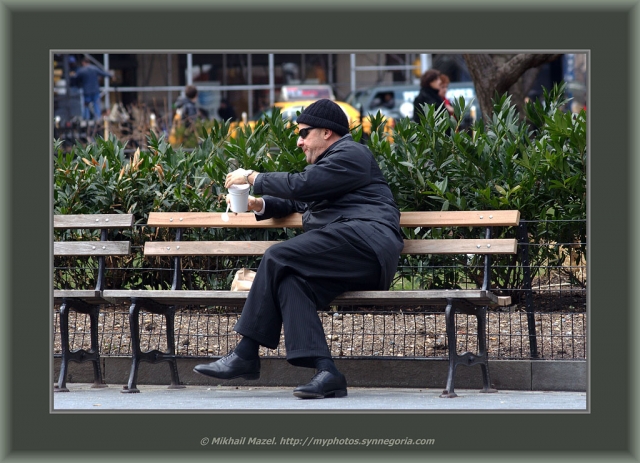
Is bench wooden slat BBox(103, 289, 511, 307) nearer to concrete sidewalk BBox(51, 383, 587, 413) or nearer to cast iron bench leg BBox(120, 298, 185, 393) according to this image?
cast iron bench leg BBox(120, 298, 185, 393)

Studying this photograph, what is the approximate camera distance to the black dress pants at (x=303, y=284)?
5199 millimetres

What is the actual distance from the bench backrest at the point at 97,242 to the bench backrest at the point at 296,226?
0.58ft

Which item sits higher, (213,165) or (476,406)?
(213,165)

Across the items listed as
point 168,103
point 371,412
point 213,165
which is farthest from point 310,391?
point 168,103

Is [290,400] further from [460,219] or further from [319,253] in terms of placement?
[460,219]

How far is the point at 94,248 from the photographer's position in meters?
6.14

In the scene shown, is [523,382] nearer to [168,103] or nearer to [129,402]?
[129,402]

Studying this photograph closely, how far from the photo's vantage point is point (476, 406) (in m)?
5.01

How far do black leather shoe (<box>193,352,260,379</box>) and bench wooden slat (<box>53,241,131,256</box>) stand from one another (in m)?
1.18

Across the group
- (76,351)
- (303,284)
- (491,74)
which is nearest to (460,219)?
(303,284)

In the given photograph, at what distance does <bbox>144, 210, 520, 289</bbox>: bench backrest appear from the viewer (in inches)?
226

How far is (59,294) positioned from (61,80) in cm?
1550

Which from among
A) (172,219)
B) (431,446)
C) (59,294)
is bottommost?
(431,446)

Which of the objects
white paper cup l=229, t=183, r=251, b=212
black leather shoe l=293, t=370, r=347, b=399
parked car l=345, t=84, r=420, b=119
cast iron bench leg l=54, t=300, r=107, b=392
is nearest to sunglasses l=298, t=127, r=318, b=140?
white paper cup l=229, t=183, r=251, b=212
